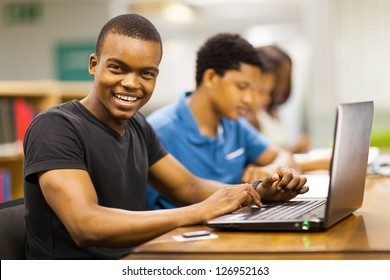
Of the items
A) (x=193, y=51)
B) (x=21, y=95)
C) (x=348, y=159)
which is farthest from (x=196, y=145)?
(x=193, y=51)

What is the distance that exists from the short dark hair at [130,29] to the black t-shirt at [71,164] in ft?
0.59

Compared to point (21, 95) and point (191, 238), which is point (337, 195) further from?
point (21, 95)

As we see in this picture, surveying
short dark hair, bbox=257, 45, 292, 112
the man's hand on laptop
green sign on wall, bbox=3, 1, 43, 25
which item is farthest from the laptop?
green sign on wall, bbox=3, 1, 43, 25

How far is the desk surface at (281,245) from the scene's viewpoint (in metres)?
0.99

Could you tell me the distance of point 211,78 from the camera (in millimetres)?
2467

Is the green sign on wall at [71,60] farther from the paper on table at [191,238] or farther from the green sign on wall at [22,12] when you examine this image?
the paper on table at [191,238]

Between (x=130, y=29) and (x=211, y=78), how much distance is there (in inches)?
39.5

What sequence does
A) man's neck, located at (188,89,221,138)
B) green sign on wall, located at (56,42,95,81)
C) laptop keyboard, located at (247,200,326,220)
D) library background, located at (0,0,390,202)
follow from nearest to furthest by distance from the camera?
1. laptop keyboard, located at (247,200,326,220)
2. man's neck, located at (188,89,221,138)
3. library background, located at (0,0,390,202)
4. green sign on wall, located at (56,42,95,81)

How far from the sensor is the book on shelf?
389 cm

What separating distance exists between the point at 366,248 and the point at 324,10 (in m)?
4.53

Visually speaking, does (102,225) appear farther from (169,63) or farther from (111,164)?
(169,63)

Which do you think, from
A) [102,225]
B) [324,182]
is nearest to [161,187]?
[324,182]

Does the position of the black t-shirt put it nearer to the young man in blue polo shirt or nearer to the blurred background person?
the young man in blue polo shirt

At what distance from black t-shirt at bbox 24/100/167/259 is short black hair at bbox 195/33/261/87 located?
899mm
